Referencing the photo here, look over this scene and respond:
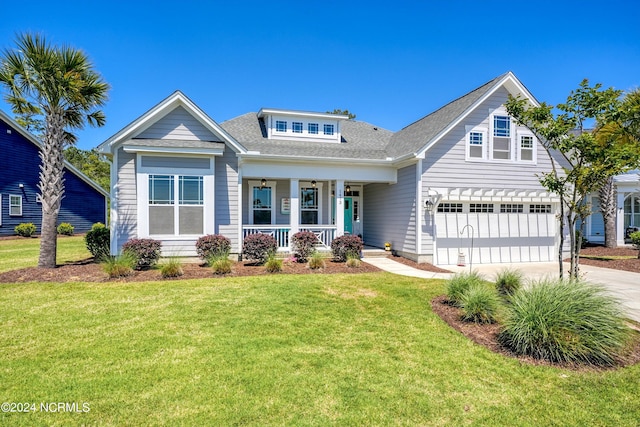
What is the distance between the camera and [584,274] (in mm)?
8469

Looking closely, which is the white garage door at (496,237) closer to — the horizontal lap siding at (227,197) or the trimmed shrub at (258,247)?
the trimmed shrub at (258,247)

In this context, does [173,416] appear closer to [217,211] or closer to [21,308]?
[21,308]

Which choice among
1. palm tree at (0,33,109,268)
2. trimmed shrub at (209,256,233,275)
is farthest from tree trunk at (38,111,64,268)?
trimmed shrub at (209,256,233,275)

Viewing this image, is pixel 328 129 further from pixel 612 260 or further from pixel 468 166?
pixel 612 260

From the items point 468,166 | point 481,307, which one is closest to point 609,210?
point 468,166

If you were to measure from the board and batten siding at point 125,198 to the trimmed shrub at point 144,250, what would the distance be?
2.15ft

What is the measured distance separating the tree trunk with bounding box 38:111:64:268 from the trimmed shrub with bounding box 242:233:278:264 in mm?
5698

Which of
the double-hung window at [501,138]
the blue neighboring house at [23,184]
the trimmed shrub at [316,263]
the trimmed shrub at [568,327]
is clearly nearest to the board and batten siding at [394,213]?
the double-hung window at [501,138]

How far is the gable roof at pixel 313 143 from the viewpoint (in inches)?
519

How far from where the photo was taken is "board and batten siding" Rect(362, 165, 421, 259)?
41.9 ft

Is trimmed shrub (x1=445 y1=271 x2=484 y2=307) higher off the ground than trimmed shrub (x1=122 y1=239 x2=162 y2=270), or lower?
lower

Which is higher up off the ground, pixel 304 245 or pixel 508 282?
pixel 304 245

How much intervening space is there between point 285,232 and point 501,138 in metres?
→ 9.58

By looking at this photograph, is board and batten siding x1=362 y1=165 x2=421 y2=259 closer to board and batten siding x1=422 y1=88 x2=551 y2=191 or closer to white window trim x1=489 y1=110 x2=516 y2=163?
board and batten siding x1=422 y1=88 x2=551 y2=191
